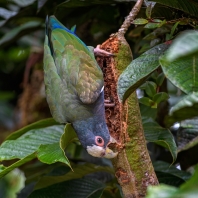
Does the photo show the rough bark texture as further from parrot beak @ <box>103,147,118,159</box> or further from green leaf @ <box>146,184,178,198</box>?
green leaf @ <box>146,184,178,198</box>

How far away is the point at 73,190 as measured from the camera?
64.6 inches

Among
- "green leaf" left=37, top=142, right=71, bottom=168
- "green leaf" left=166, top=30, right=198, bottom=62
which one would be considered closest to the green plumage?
"green leaf" left=37, top=142, right=71, bottom=168

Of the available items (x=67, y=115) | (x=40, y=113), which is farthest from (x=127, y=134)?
(x=40, y=113)

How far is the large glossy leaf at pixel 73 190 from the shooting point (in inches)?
63.0

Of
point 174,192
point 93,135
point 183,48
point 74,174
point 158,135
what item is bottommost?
point 74,174

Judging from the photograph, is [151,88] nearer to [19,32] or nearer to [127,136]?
[127,136]

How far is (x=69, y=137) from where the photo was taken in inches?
59.7

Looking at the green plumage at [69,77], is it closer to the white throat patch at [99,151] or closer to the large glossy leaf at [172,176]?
the white throat patch at [99,151]

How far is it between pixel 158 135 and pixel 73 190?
419mm

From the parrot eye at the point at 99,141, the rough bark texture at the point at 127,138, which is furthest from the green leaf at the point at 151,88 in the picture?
the parrot eye at the point at 99,141

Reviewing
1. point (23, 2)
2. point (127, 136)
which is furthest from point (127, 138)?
point (23, 2)

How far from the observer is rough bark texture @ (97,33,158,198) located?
122cm

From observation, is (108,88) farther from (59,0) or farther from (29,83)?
(29,83)

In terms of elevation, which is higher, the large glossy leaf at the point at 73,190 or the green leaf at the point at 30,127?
the green leaf at the point at 30,127
